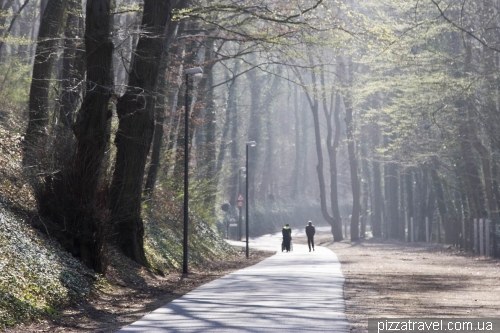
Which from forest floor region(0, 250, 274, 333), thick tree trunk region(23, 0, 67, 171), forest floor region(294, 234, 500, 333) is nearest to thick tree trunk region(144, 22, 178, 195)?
thick tree trunk region(23, 0, 67, 171)

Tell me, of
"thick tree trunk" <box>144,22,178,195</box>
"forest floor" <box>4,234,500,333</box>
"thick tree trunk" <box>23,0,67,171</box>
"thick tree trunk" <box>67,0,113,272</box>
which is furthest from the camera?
"thick tree trunk" <box>144,22,178,195</box>

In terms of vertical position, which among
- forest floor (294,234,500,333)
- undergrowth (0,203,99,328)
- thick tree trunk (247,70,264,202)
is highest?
thick tree trunk (247,70,264,202)

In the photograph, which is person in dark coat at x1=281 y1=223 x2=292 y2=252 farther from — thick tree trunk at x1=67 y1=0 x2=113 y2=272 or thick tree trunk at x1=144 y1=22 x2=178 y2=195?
thick tree trunk at x1=67 y1=0 x2=113 y2=272

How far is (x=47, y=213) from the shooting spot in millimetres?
17000

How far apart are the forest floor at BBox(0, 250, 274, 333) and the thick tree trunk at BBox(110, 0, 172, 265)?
0.95m

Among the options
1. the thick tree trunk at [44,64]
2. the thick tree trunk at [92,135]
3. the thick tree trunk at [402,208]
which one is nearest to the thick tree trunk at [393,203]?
the thick tree trunk at [402,208]

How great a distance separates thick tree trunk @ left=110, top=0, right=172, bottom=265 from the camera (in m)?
20.9

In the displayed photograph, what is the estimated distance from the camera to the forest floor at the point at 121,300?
12.1 m

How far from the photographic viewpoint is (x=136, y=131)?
69.4ft

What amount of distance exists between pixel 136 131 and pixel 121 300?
6233 millimetres

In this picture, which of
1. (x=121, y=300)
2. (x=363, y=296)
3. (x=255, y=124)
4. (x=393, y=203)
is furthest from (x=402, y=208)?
(x=121, y=300)

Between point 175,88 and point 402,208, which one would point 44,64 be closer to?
point 175,88

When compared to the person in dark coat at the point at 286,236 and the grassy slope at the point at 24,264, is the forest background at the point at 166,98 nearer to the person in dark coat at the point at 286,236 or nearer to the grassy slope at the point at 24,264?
the grassy slope at the point at 24,264

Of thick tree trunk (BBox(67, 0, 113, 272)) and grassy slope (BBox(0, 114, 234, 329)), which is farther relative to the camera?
thick tree trunk (BBox(67, 0, 113, 272))
